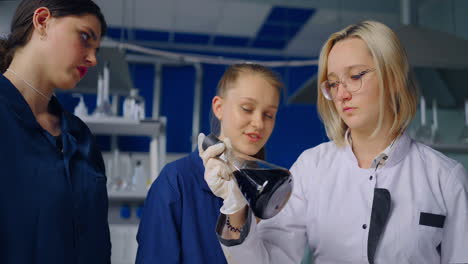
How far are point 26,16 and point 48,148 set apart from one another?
0.32 metres

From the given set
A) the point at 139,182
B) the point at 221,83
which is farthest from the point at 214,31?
the point at 221,83

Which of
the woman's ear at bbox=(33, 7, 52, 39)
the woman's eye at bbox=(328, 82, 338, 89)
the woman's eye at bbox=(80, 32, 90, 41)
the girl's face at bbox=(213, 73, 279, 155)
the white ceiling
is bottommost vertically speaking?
the girl's face at bbox=(213, 73, 279, 155)

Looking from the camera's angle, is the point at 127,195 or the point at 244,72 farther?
the point at 127,195

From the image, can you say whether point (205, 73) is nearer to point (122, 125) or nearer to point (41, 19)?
point (122, 125)

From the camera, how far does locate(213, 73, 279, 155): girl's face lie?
1171 mm

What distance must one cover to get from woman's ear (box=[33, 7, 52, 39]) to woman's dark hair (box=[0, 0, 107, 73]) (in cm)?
1

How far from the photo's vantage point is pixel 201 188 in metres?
1.18

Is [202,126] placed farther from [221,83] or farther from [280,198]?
[280,198]

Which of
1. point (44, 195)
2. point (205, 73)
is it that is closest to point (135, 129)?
point (44, 195)

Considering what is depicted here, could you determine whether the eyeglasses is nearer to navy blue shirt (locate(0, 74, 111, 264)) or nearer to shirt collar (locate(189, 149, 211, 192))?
shirt collar (locate(189, 149, 211, 192))

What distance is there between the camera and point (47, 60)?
3.22ft

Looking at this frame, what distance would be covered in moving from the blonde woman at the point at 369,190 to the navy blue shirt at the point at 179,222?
184 mm

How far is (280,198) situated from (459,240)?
388mm

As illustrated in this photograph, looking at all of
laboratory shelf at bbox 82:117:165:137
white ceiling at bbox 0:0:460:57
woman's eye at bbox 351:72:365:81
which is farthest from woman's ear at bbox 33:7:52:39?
white ceiling at bbox 0:0:460:57
